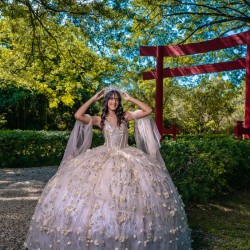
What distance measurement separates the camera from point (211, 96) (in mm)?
20250

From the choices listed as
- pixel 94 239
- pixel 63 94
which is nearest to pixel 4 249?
pixel 94 239

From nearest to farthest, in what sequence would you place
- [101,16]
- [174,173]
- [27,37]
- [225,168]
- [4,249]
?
[4,249]
[174,173]
[225,168]
[101,16]
[27,37]

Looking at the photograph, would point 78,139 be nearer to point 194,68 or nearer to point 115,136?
point 115,136

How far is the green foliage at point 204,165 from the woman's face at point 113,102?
2.66 m

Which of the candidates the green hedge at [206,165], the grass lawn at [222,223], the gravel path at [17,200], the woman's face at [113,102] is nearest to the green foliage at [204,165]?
the green hedge at [206,165]

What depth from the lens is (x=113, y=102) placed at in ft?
12.4

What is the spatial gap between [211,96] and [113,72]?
9158 millimetres

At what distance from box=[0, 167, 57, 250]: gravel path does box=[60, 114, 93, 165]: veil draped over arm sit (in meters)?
1.27

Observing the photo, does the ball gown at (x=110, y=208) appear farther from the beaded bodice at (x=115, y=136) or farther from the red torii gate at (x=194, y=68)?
the red torii gate at (x=194, y=68)

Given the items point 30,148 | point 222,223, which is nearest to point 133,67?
point 30,148

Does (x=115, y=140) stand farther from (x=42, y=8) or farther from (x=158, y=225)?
(x=42, y=8)

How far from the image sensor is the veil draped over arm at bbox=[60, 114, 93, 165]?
3941mm

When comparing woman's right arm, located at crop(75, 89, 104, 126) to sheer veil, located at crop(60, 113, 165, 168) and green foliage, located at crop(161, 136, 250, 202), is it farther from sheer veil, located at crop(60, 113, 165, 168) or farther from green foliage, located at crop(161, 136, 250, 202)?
green foliage, located at crop(161, 136, 250, 202)

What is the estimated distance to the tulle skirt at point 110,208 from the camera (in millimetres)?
3172
